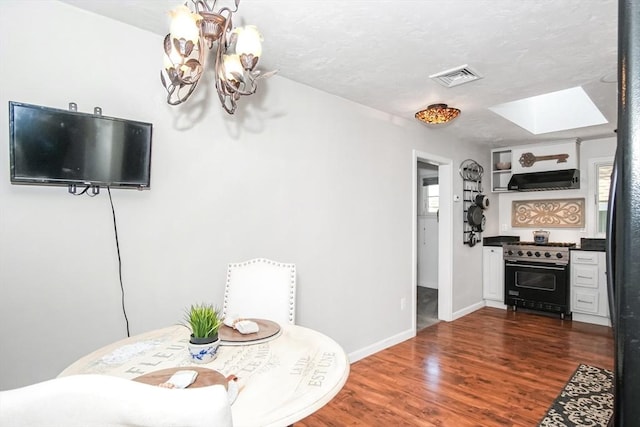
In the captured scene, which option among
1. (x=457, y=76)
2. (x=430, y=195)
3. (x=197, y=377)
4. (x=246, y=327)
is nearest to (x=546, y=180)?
(x=430, y=195)

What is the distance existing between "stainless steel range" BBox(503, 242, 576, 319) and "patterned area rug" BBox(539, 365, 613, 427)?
1.73 metres

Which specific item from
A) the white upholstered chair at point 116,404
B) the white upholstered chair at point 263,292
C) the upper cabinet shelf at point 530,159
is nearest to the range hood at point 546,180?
the upper cabinet shelf at point 530,159

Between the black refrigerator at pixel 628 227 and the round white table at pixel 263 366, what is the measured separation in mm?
756

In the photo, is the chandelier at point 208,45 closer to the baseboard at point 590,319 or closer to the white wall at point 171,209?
the white wall at point 171,209

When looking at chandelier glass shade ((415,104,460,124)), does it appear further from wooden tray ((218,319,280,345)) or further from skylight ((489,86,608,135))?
wooden tray ((218,319,280,345))

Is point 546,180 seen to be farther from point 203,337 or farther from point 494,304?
point 203,337

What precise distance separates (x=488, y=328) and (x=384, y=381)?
2056 millimetres

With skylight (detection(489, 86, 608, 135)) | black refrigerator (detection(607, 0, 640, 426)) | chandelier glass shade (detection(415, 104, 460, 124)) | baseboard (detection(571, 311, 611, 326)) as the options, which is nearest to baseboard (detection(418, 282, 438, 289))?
baseboard (detection(571, 311, 611, 326))

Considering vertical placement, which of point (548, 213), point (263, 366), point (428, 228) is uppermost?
point (548, 213)

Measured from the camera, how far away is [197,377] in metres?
1.11

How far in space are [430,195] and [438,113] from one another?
326 centimetres

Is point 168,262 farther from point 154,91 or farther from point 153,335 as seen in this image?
point 154,91

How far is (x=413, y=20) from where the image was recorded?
1884 mm

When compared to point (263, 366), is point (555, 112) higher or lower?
higher
